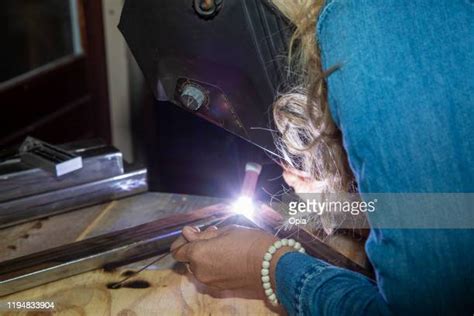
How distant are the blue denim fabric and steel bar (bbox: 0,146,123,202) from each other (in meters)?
0.64

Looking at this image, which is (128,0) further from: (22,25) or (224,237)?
(22,25)

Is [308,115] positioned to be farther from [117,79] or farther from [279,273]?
[117,79]

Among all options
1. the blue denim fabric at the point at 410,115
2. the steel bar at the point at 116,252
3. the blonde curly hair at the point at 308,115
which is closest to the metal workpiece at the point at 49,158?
the steel bar at the point at 116,252

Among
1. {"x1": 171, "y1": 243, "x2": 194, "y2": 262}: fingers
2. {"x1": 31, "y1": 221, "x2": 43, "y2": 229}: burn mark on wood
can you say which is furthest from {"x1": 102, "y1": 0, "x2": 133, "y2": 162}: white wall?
{"x1": 171, "y1": 243, "x2": 194, "y2": 262}: fingers

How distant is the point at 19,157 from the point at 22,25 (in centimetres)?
112

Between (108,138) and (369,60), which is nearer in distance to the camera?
(369,60)

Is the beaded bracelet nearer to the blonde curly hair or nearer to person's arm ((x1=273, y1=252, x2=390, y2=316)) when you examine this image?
person's arm ((x1=273, y1=252, x2=390, y2=316))

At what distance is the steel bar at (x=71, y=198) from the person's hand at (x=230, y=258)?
13.1 inches

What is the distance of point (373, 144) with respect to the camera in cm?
52

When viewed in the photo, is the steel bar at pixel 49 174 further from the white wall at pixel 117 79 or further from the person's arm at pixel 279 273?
the white wall at pixel 117 79

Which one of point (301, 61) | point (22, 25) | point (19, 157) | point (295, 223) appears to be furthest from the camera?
point (22, 25)

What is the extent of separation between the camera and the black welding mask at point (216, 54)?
0.65m

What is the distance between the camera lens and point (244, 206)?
0.98m

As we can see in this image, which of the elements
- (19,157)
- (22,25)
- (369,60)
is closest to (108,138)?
(22,25)
